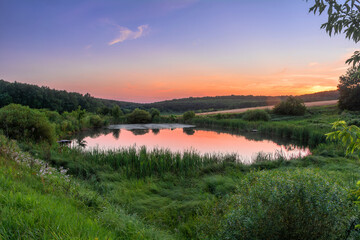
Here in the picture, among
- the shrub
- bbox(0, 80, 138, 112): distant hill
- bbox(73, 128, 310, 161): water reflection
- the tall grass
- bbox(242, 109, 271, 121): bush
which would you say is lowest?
bbox(73, 128, 310, 161): water reflection

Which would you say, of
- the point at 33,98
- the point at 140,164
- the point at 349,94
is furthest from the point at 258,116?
the point at 33,98

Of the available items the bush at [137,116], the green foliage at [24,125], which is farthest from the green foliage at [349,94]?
the green foliage at [24,125]

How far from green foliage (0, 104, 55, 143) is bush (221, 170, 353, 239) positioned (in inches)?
433

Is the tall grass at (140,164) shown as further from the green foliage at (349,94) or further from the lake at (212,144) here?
the green foliage at (349,94)

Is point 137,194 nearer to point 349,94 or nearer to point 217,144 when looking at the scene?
point 217,144

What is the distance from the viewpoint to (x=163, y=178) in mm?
6340

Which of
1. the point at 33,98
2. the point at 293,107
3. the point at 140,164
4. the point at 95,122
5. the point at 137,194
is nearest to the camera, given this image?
the point at 137,194

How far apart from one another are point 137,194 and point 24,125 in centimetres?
900

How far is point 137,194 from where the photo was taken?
4973mm

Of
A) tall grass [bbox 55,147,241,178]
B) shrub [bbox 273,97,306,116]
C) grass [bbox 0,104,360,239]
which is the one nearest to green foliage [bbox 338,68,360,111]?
shrub [bbox 273,97,306,116]

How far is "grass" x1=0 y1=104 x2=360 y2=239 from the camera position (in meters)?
1.95

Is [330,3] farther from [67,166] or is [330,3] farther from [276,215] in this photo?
[67,166]

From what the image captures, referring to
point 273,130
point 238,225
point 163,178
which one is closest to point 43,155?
point 163,178

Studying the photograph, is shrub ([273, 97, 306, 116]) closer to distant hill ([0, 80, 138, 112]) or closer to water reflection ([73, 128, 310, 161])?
water reflection ([73, 128, 310, 161])
